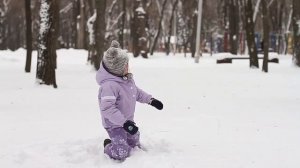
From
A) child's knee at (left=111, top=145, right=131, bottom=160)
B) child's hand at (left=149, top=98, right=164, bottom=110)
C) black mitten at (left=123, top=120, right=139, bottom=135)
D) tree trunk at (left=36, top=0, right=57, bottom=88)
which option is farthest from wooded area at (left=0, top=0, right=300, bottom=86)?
black mitten at (left=123, top=120, right=139, bottom=135)

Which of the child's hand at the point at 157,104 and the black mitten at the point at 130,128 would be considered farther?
the child's hand at the point at 157,104

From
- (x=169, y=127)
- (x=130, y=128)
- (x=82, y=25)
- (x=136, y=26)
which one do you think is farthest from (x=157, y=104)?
(x=82, y=25)

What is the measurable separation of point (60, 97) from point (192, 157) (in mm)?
5844

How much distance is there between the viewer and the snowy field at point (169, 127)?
5.56 metres

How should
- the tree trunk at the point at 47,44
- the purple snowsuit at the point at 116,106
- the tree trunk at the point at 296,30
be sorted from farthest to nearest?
the tree trunk at the point at 296,30, the tree trunk at the point at 47,44, the purple snowsuit at the point at 116,106

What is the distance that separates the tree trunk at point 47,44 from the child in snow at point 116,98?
6.92 m

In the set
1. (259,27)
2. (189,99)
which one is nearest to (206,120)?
(189,99)

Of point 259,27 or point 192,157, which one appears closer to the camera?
point 192,157

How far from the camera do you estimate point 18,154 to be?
574 centimetres

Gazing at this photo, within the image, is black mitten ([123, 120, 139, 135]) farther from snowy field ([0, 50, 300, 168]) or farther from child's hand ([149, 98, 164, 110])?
child's hand ([149, 98, 164, 110])

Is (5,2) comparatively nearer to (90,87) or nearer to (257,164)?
(90,87)

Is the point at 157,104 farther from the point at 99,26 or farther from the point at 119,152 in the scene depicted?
the point at 99,26

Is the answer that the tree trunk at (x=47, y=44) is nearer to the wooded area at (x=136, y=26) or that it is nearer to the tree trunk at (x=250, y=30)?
the wooded area at (x=136, y=26)

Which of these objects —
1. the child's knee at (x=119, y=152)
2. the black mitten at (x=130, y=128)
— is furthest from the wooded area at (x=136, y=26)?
the black mitten at (x=130, y=128)
